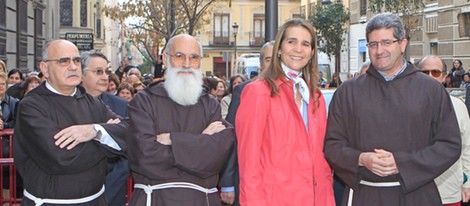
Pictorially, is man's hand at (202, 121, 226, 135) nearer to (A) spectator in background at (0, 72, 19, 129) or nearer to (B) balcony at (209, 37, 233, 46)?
(A) spectator in background at (0, 72, 19, 129)

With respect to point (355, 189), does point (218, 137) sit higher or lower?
higher

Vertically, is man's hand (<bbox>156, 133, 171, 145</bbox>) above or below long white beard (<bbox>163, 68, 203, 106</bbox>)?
below

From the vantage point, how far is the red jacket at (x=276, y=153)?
442 centimetres

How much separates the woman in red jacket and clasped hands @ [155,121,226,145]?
13 centimetres

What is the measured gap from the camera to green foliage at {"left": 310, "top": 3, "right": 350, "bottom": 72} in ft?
115

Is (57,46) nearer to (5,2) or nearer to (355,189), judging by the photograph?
(355,189)

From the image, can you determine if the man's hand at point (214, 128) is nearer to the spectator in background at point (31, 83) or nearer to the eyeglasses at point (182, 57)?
the eyeglasses at point (182, 57)

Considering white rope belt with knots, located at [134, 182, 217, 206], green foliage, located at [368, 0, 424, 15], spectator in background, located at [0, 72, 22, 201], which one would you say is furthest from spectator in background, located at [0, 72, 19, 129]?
green foliage, located at [368, 0, 424, 15]

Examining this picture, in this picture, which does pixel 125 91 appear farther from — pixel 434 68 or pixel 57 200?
pixel 57 200

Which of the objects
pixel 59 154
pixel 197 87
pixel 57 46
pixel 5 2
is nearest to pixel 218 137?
pixel 197 87

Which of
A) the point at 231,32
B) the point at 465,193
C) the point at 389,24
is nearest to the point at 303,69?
the point at 389,24

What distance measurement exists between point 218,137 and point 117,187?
72.1 inches

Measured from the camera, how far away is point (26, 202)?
4.60 m

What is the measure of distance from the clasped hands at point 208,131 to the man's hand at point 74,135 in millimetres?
483
